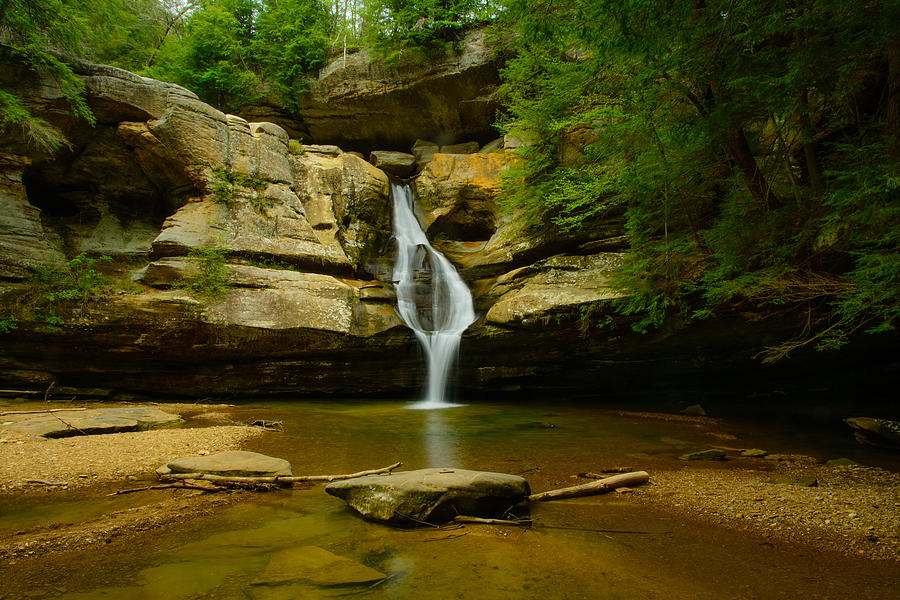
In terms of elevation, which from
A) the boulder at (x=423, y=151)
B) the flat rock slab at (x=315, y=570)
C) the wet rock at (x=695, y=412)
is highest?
the boulder at (x=423, y=151)

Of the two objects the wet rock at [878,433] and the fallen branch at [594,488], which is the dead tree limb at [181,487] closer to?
the fallen branch at [594,488]

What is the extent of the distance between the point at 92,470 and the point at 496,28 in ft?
56.9

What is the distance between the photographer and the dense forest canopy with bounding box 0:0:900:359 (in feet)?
13.8

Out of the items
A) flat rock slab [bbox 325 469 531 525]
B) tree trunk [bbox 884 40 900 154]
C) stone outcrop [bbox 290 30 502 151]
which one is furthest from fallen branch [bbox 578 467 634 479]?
stone outcrop [bbox 290 30 502 151]

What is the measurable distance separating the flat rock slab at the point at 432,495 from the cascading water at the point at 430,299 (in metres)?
7.61

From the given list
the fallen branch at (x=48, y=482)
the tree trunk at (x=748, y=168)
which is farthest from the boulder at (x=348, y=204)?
the tree trunk at (x=748, y=168)

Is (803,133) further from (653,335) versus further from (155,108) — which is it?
(155,108)

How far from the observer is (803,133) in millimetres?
4852

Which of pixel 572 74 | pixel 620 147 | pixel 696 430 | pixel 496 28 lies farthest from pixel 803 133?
pixel 496 28

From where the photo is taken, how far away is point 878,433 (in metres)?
5.96

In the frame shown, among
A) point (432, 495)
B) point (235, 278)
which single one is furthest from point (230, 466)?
point (235, 278)

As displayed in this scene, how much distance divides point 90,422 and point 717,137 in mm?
9893

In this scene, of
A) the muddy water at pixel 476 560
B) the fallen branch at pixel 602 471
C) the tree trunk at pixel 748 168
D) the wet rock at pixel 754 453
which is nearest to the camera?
the muddy water at pixel 476 560

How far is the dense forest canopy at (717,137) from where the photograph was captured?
4207mm
